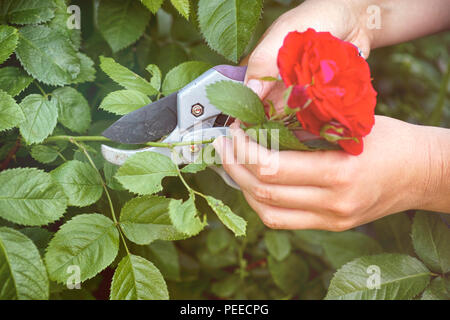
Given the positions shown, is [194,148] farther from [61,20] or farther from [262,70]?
[61,20]

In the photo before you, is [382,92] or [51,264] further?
[382,92]

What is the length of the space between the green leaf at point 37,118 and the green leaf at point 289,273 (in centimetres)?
97

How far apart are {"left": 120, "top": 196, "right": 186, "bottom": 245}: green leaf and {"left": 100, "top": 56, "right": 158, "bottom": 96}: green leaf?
25cm

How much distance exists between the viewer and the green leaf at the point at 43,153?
926 mm

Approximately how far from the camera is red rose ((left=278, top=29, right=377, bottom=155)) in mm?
624

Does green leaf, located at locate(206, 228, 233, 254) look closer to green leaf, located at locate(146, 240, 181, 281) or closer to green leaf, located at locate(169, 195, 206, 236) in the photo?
green leaf, located at locate(146, 240, 181, 281)

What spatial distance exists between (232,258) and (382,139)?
0.91 metres

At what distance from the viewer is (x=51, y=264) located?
77cm

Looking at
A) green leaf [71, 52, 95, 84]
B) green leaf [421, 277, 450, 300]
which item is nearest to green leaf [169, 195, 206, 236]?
green leaf [71, 52, 95, 84]

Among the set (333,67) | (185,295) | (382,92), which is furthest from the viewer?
(382,92)

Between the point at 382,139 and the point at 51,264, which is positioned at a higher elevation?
the point at 382,139

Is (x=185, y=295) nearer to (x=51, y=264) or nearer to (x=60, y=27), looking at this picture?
(x=51, y=264)

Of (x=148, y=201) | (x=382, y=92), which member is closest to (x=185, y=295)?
(x=148, y=201)
